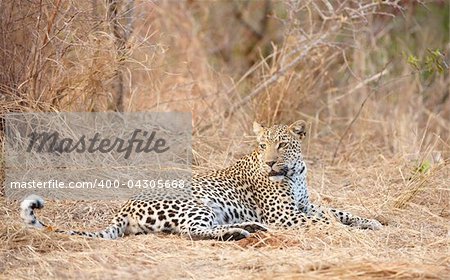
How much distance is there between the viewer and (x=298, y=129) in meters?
8.07

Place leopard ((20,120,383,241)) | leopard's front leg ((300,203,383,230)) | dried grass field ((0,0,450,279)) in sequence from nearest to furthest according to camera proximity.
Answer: dried grass field ((0,0,450,279))
leopard ((20,120,383,241))
leopard's front leg ((300,203,383,230))

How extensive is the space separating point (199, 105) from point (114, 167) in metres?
2.37

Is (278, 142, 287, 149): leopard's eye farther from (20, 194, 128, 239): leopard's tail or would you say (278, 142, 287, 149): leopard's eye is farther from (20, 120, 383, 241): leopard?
(20, 194, 128, 239): leopard's tail

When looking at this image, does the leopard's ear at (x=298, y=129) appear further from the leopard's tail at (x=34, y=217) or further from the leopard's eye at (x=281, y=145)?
the leopard's tail at (x=34, y=217)

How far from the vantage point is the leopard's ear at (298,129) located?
317 inches

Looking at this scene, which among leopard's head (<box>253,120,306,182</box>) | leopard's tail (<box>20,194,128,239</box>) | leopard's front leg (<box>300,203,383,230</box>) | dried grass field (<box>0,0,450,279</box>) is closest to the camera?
dried grass field (<box>0,0,450,279</box>)

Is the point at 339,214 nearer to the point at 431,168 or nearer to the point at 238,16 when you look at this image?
the point at 431,168

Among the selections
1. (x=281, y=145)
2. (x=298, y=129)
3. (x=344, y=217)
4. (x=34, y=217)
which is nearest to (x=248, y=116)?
(x=298, y=129)

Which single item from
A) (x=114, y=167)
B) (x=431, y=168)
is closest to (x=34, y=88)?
(x=114, y=167)

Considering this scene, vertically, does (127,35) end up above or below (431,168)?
above

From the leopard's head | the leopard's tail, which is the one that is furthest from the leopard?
the leopard's tail

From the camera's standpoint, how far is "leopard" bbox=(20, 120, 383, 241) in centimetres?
728

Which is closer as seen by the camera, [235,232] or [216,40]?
[235,232]

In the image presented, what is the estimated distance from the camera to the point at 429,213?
8.05m
